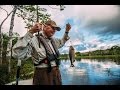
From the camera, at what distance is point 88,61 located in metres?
5.19

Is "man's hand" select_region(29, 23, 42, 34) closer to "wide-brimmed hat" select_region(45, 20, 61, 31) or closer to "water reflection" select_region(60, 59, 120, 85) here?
"wide-brimmed hat" select_region(45, 20, 61, 31)

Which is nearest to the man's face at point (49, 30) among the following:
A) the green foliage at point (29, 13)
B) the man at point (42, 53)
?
the man at point (42, 53)

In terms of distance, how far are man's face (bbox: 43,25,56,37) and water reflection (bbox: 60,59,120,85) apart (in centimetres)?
44

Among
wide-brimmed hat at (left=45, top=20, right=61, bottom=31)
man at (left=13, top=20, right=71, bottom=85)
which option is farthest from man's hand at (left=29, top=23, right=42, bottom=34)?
wide-brimmed hat at (left=45, top=20, right=61, bottom=31)

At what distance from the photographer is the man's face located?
17.0ft

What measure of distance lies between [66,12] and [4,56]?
1110 mm

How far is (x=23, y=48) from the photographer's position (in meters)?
5.11

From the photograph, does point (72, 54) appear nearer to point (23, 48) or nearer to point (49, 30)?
point (49, 30)

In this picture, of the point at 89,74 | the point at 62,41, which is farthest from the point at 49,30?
the point at 89,74

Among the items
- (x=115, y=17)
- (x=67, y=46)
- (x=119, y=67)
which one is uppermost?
(x=115, y=17)

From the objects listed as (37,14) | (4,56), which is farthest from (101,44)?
(4,56)

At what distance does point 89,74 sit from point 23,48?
1016 millimetres

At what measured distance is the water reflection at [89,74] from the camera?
16.8 feet

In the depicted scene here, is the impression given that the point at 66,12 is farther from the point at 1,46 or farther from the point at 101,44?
the point at 1,46
